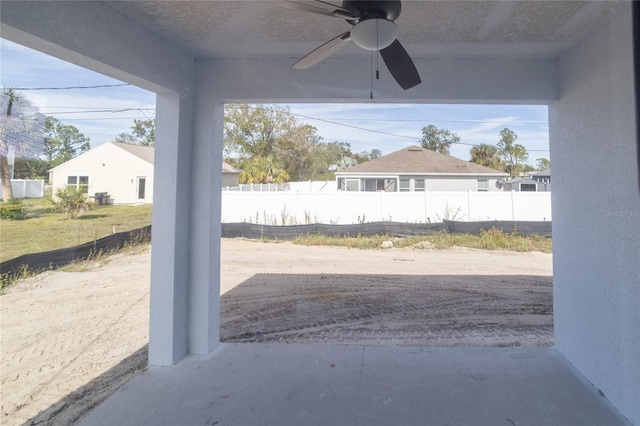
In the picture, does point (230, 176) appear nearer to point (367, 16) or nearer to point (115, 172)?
point (115, 172)

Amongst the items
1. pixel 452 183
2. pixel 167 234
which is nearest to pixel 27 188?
pixel 167 234

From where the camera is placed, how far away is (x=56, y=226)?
5176 millimetres

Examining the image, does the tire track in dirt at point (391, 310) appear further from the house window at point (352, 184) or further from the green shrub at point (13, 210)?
the house window at point (352, 184)

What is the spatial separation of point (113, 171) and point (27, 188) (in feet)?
10.2

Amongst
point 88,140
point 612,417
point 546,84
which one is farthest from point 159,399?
point 88,140

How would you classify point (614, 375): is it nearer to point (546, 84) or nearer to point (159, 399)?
point (546, 84)

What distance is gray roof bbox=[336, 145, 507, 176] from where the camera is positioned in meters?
13.9

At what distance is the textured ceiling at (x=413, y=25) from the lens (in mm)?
2068

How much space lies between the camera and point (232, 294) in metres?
5.38

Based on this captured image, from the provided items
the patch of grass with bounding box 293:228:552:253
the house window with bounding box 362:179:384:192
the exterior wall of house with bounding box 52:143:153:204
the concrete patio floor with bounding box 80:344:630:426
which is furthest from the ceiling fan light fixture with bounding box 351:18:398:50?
the house window with bounding box 362:179:384:192

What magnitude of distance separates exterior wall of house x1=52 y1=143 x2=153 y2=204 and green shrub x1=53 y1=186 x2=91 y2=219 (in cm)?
27

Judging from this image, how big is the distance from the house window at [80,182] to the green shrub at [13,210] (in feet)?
2.70

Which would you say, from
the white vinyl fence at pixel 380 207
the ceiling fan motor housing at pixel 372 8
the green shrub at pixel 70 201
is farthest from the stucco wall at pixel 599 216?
the white vinyl fence at pixel 380 207

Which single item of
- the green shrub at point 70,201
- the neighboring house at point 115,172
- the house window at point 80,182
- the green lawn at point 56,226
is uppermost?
the neighboring house at point 115,172
